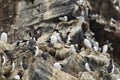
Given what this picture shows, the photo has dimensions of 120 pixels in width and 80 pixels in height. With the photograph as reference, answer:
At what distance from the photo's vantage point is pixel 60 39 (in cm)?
3666

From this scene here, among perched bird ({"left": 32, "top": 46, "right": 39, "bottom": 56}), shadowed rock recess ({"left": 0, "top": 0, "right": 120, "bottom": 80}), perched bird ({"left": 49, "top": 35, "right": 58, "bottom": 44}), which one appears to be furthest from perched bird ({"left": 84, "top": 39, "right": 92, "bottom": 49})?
perched bird ({"left": 32, "top": 46, "right": 39, "bottom": 56})

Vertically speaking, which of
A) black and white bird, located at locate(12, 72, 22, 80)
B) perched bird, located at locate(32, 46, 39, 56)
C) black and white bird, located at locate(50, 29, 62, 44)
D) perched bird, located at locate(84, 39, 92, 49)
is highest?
perched bird, located at locate(32, 46, 39, 56)

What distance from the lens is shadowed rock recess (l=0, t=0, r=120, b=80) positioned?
2972cm

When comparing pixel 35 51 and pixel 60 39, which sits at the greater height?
pixel 35 51

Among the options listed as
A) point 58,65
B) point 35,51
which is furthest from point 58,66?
point 35,51

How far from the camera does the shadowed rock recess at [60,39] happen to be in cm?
2972

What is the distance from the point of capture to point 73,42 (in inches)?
1470

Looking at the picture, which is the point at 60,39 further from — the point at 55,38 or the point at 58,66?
the point at 58,66

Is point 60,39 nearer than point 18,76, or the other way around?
point 18,76

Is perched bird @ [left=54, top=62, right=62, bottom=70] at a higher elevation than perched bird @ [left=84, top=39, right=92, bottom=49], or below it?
higher

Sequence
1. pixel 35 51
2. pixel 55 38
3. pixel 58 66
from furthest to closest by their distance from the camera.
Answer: pixel 55 38, pixel 35 51, pixel 58 66

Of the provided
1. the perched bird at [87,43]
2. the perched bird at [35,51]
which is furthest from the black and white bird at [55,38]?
the perched bird at [35,51]

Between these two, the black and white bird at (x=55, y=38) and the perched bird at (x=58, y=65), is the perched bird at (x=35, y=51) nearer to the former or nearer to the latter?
the perched bird at (x=58, y=65)

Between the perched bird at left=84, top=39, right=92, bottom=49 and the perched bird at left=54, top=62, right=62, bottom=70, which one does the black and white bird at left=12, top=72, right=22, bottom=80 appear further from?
the perched bird at left=84, top=39, right=92, bottom=49
